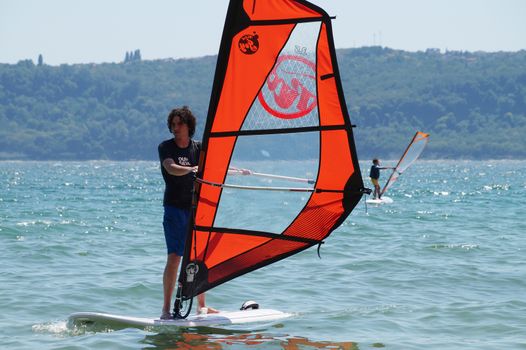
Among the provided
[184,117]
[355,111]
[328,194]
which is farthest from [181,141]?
[355,111]

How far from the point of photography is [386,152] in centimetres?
13800

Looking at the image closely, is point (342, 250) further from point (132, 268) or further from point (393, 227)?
point (393, 227)

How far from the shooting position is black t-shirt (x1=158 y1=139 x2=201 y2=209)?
6805 millimetres

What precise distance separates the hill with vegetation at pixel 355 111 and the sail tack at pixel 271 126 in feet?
428

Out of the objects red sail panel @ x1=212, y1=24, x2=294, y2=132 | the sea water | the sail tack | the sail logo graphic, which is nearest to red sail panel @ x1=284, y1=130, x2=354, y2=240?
the sail tack

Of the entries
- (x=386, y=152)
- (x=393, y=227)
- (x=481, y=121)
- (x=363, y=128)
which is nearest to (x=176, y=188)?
(x=393, y=227)

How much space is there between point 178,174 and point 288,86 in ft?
3.32

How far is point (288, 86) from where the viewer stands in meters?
6.70

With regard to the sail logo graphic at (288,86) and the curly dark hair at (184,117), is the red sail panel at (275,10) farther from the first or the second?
the curly dark hair at (184,117)

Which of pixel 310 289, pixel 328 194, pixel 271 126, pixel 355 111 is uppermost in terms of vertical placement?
pixel 355 111

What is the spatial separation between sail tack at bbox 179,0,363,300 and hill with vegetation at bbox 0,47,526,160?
130432 mm

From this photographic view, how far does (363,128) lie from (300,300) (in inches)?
5716

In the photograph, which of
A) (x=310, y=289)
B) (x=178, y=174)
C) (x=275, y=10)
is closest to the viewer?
(x=275, y=10)

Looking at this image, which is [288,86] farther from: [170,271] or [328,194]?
[170,271]
